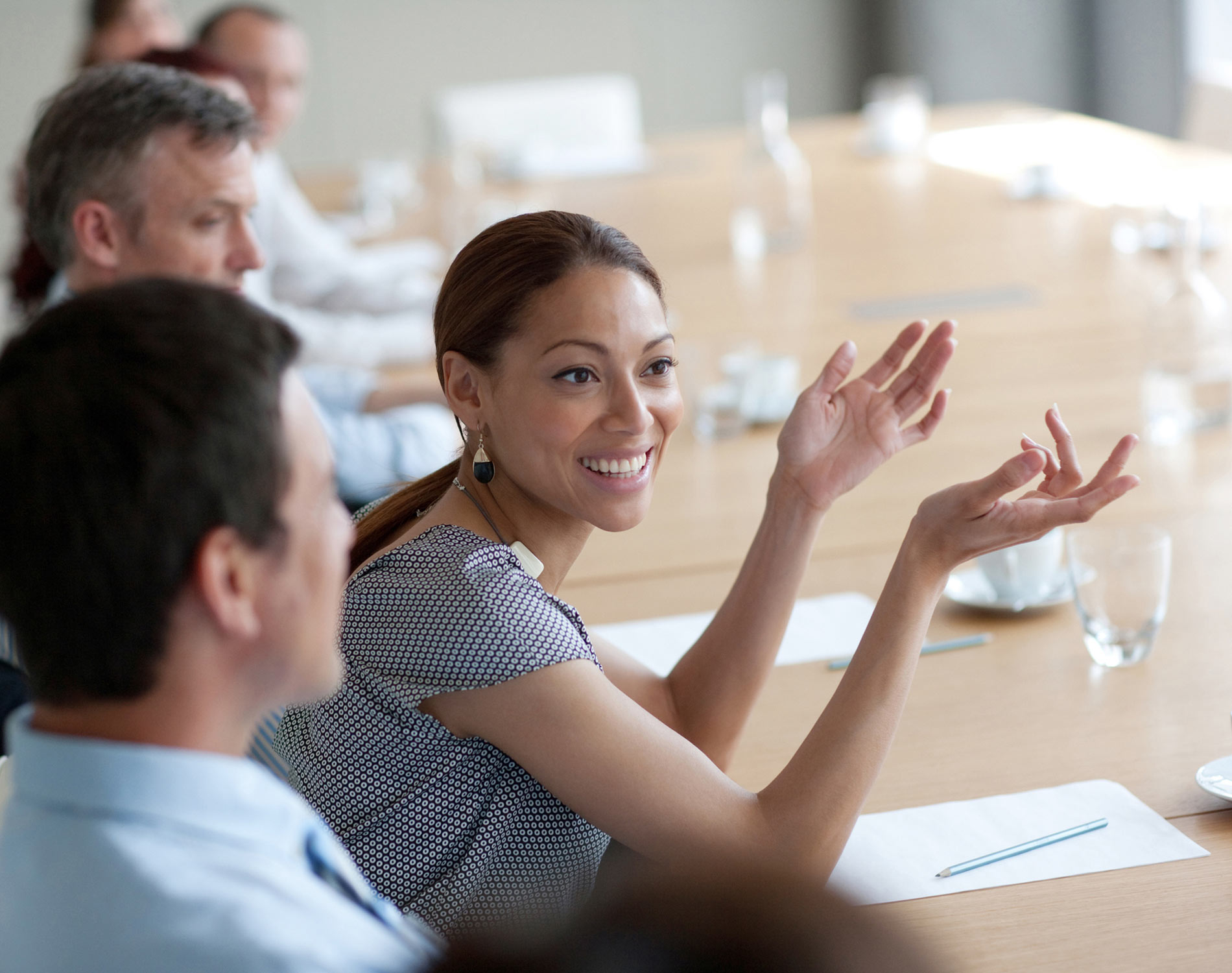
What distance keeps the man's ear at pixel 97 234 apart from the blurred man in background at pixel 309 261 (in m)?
0.97

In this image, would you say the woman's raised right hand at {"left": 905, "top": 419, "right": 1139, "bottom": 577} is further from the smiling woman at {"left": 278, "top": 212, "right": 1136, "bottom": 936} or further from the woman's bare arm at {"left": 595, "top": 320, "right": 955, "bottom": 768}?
the woman's bare arm at {"left": 595, "top": 320, "right": 955, "bottom": 768}

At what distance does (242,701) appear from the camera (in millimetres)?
801

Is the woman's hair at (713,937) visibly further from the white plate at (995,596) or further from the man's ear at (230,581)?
the white plate at (995,596)

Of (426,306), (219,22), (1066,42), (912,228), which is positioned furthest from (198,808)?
(1066,42)

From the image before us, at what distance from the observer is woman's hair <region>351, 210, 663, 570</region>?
1.35 meters

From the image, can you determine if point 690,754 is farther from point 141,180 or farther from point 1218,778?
point 141,180

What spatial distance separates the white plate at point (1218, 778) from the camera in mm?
1270

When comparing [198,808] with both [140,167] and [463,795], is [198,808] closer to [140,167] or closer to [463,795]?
[463,795]

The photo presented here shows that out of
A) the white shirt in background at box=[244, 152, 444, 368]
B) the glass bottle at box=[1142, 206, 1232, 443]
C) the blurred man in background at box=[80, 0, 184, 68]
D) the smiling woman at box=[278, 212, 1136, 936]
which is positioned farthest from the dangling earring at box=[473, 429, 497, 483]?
the blurred man in background at box=[80, 0, 184, 68]

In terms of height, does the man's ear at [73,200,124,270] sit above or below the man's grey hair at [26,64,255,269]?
below

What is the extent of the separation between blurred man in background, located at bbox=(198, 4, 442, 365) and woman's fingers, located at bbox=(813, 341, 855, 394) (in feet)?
5.73

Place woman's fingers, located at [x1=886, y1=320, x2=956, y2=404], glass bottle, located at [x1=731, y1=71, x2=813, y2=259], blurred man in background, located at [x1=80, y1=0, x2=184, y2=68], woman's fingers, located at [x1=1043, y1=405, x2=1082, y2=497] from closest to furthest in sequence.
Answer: woman's fingers, located at [x1=1043, y1=405, x2=1082, y2=497] → woman's fingers, located at [x1=886, y1=320, x2=956, y2=404] → glass bottle, located at [x1=731, y1=71, x2=813, y2=259] → blurred man in background, located at [x1=80, y1=0, x2=184, y2=68]

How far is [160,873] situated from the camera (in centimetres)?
70

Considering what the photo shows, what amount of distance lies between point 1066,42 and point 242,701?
723cm
